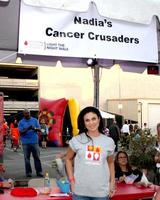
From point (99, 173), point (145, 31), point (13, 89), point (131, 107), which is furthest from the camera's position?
point (13, 89)

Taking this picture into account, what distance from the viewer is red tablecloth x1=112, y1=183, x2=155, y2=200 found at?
4.13 meters

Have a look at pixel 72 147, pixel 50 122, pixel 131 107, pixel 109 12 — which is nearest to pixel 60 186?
pixel 72 147

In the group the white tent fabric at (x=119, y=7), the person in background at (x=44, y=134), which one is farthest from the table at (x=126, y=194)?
the person in background at (x=44, y=134)

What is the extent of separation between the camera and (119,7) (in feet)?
14.6

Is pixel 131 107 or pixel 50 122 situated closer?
pixel 50 122

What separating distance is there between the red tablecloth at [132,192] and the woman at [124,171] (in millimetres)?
399

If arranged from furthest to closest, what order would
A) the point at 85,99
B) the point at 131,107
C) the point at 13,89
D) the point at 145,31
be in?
the point at 13,89 < the point at 85,99 < the point at 131,107 < the point at 145,31

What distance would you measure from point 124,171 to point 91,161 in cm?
229

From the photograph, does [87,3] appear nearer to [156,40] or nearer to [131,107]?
[156,40]

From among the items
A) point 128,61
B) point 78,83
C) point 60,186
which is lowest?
point 60,186

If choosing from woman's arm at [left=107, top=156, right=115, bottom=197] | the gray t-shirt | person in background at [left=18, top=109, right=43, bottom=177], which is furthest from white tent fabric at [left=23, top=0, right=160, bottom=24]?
person in background at [left=18, top=109, right=43, bottom=177]

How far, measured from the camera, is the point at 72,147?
142 inches

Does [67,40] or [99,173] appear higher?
[67,40]

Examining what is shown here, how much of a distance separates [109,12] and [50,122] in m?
19.6
